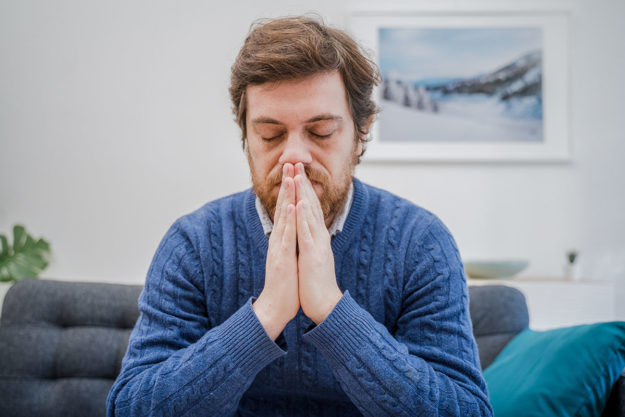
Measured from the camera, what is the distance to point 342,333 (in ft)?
3.05

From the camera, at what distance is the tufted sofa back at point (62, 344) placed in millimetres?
1546

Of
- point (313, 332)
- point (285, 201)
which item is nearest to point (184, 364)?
point (313, 332)

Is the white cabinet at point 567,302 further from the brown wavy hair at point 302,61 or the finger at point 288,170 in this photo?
the finger at point 288,170

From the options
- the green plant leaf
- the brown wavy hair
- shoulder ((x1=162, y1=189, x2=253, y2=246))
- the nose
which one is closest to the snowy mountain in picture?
the brown wavy hair

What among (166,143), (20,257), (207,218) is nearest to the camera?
(207,218)

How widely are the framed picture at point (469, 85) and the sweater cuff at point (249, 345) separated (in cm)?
168

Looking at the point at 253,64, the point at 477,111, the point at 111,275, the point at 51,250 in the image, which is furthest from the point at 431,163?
the point at 51,250

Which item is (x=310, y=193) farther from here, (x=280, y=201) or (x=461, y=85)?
(x=461, y=85)

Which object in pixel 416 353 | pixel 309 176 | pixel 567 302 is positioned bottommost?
pixel 567 302

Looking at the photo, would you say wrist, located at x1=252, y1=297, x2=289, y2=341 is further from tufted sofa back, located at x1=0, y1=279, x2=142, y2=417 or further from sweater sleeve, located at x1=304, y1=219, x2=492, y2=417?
tufted sofa back, located at x1=0, y1=279, x2=142, y2=417

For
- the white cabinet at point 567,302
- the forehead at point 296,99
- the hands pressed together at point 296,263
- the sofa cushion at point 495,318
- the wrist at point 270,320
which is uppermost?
the forehead at point 296,99

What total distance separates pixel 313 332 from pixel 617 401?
0.72m

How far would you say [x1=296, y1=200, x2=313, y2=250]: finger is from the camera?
3.40 feet

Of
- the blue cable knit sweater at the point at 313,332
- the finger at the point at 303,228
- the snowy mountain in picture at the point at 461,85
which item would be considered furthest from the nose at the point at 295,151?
the snowy mountain in picture at the point at 461,85
